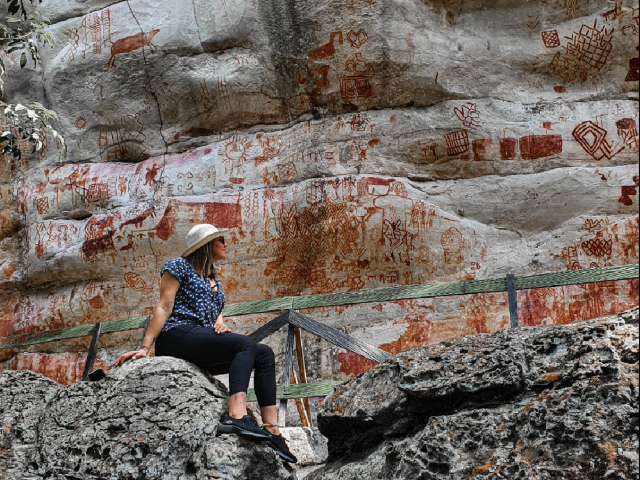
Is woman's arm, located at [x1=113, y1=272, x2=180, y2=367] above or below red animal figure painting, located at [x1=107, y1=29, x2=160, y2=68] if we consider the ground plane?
below

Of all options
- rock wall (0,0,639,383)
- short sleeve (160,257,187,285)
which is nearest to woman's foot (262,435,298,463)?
short sleeve (160,257,187,285)

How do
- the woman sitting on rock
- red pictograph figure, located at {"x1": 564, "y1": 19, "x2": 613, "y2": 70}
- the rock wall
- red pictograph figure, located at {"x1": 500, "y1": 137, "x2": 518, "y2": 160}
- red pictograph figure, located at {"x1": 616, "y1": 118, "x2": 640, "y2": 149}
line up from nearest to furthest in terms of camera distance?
the woman sitting on rock, the rock wall, red pictograph figure, located at {"x1": 616, "y1": 118, "x2": 640, "y2": 149}, red pictograph figure, located at {"x1": 500, "y1": 137, "x2": 518, "y2": 160}, red pictograph figure, located at {"x1": 564, "y1": 19, "x2": 613, "y2": 70}

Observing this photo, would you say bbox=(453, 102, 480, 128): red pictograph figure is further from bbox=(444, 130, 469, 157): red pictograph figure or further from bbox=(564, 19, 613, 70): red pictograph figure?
bbox=(564, 19, 613, 70): red pictograph figure

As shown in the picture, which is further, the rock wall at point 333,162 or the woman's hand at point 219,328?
the rock wall at point 333,162

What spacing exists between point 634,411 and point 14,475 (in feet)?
8.50

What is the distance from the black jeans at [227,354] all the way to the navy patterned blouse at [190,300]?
0.06m

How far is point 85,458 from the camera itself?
3658 millimetres

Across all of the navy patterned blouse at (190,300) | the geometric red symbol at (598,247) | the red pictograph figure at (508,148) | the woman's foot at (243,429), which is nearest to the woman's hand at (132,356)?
→ the navy patterned blouse at (190,300)

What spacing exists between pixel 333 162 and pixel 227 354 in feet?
17.5

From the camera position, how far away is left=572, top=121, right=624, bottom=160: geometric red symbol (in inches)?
342

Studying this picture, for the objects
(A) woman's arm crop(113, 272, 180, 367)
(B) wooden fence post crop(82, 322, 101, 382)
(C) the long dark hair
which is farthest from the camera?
(B) wooden fence post crop(82, 322, 101, 382)

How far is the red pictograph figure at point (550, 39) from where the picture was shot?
30.3 ft

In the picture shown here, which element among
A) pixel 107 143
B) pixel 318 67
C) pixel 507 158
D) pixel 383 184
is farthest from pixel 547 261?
pixel 107 143

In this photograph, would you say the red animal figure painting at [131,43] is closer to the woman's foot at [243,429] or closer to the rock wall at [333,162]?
the rock wall at [333,162]
